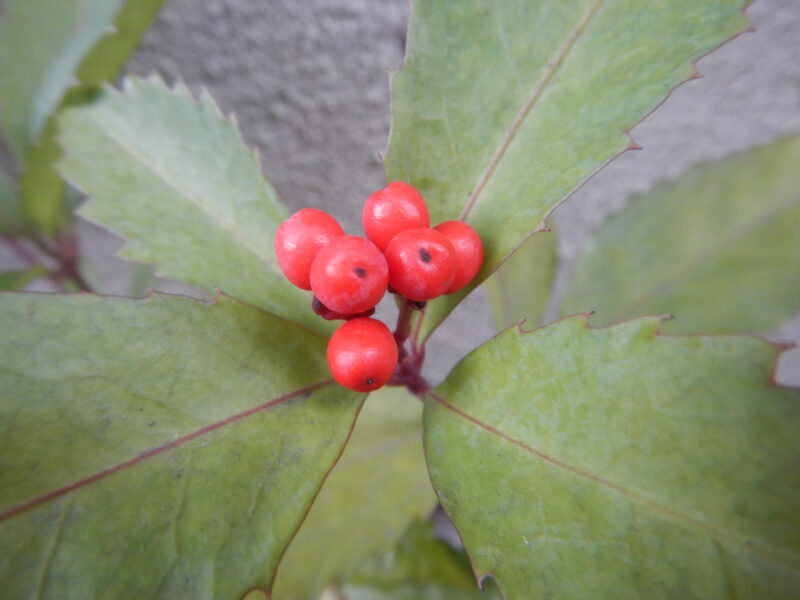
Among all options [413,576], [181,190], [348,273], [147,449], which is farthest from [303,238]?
[413,576]

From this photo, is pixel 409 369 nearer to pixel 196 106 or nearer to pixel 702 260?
pixel 196 106

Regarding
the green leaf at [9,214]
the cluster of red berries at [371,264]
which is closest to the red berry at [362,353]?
the cluster of red berries at [371,264]

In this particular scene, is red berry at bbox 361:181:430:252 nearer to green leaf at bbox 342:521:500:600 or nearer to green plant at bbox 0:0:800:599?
green plant at bbox 0:0:800:599

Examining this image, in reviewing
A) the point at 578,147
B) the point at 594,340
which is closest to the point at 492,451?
the point at 594,340

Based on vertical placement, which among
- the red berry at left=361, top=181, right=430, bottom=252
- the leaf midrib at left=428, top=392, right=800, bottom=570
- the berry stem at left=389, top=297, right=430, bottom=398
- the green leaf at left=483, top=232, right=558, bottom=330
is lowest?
the green leaf at left=483, top=232, right=558, bottom=330

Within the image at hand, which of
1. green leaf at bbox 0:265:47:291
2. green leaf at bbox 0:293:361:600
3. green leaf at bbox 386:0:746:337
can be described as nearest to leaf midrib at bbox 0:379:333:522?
green leaf at bbox 0:293:361:600

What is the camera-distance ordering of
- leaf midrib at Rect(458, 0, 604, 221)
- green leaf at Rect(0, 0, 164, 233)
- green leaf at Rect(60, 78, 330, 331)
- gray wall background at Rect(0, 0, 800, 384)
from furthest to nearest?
gray wall background at Rect(0, 0, 800, 384) < green leaf at Rect(0, 0, 164, 233) < green leaf at Rect(60, 78, 330, 331) < leaf midrib at Rect(458, 0, 604, 221)

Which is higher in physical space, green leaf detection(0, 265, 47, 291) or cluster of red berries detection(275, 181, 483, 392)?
green leaf detection(0, 265, 47, 291)
